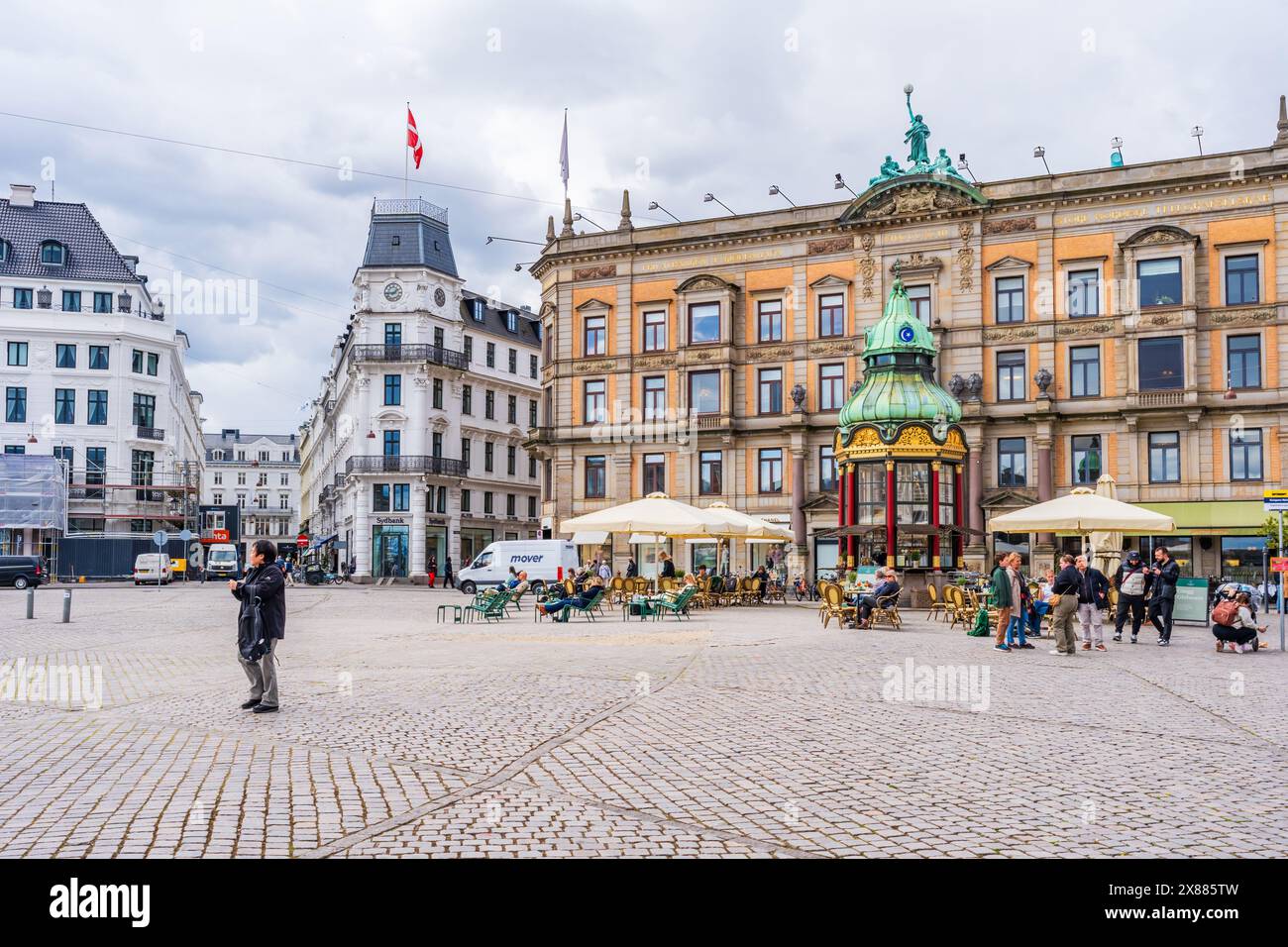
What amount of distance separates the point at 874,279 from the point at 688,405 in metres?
9.31

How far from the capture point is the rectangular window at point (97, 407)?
209 feet

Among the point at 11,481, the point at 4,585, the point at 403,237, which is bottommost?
the point at 4,585

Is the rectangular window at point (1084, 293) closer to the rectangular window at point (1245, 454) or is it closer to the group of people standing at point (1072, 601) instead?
the rectangular window at point (1245, 454)

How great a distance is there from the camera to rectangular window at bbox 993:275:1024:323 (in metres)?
43.6

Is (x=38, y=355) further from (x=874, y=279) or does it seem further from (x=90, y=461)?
(x=874, y=279)

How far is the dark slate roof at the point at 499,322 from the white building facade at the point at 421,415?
0.49ft

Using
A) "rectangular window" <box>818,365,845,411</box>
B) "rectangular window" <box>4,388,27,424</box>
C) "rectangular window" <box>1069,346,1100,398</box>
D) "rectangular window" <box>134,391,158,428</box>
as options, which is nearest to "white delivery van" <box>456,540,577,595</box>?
"rectangular window" <box>818,365,845,411</box>

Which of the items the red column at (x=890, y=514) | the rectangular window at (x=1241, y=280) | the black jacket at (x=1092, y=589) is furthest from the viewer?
the rectangular window at (x=1241, y=280)

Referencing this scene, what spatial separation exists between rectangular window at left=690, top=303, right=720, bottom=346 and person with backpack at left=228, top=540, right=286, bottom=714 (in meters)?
38.2

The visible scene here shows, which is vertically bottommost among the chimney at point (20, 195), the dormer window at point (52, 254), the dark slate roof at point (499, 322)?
the dark slate roof at point (499, 322)

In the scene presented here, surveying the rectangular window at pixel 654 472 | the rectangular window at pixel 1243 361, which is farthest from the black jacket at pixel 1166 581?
the rectangular window at pixel 654 472

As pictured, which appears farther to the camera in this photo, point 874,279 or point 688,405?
point 688,405

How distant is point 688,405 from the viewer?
48.5 meters

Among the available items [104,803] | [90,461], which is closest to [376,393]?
[90,461]
